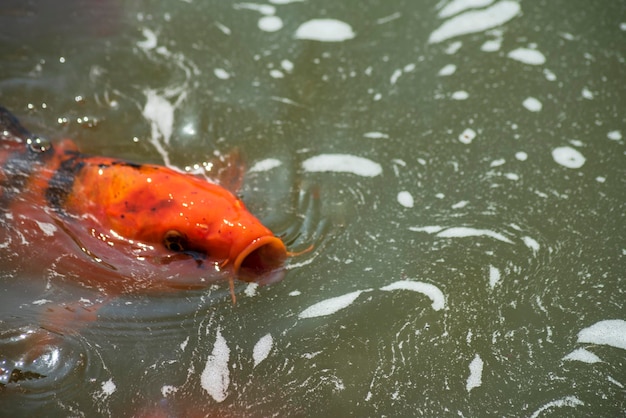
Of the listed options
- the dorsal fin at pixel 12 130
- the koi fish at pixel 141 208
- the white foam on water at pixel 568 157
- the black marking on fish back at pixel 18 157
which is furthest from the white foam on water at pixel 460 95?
the dorsal fin at pixel 12 130

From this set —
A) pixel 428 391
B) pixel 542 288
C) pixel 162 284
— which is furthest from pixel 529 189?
pixel 162 284

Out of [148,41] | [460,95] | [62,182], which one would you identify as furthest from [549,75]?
[62,182]

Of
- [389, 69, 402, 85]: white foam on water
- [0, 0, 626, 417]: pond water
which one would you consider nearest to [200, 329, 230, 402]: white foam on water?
[0, 0, 626, 417]: pond water

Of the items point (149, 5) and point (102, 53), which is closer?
point (102, 53)

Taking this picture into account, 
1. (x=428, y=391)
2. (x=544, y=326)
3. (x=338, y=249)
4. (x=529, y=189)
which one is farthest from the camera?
(x=529, y=189)

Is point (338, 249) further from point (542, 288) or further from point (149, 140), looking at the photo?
point (149, 140)
